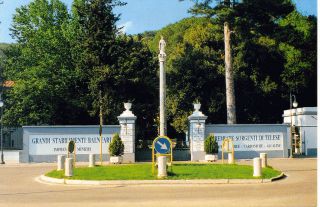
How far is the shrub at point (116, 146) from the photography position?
27.6 metres

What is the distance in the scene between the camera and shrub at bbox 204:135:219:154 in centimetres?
2877

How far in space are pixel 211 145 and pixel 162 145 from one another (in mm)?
11075

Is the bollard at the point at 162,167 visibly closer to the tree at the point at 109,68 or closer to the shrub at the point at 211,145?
the shrub at the point at 211,145

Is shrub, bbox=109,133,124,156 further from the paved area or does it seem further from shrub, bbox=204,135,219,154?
the paved area

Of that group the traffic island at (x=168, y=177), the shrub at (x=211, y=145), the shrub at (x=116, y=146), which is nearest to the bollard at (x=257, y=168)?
the traffic island at (x=168, y=177)

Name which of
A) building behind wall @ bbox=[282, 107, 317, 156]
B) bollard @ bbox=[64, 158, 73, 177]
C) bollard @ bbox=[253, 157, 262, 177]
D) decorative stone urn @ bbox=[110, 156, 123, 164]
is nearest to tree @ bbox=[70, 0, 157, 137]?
decorative stone urn @ bbox=[110, 156, 123, 164]

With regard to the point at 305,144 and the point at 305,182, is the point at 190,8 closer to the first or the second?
the point at 305,144

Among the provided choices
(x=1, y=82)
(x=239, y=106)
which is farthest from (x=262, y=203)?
(x=1, y=82)

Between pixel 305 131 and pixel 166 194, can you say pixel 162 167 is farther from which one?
pixel 305 131

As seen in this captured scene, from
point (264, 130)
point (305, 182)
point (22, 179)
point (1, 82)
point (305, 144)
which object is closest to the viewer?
point (305, 182)

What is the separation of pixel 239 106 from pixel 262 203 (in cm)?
3240

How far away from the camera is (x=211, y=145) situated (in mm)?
28828

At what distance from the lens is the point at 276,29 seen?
3438 centimetres

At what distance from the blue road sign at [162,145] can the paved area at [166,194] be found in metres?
1.96
